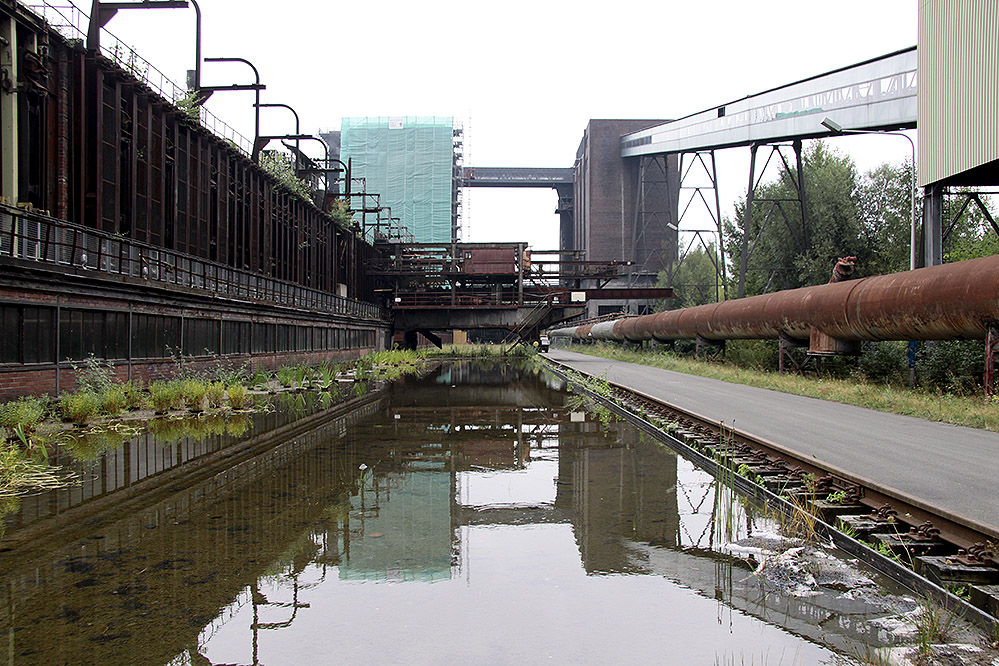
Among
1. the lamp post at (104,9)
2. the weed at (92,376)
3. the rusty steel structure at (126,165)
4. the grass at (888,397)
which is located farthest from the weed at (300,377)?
the grass at (888,397)

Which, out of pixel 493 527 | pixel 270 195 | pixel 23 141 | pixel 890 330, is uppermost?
pixel 270 195

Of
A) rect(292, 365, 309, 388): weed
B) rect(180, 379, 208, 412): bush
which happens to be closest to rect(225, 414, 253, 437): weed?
rect(180, 379, 208, 412): bush

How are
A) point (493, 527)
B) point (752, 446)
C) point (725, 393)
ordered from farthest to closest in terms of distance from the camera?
point (725, 393), point (752, 446), point (493, 527)

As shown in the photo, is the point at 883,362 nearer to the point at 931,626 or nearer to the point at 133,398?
the point at 133,398

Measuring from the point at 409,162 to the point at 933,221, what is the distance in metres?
69.6

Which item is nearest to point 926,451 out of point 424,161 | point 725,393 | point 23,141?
point 725,393

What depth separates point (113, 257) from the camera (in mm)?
16375

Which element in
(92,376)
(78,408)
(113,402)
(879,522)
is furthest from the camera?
(92,376)

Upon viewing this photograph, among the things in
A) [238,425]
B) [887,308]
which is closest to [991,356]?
[887,308]

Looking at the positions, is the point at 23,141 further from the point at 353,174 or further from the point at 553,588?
the point at 353,174

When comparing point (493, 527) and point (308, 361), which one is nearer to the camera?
point (493, 527)

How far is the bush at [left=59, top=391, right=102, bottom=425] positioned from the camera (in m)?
12.9

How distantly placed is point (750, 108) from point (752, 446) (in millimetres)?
38259

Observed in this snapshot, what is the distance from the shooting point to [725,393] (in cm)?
1881
